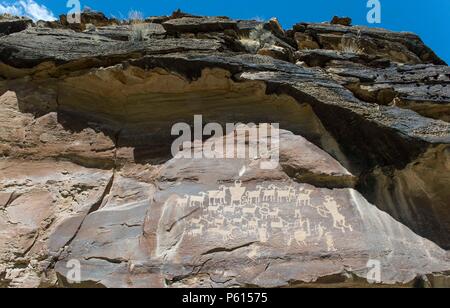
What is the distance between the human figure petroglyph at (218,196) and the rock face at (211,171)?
0.07 feet

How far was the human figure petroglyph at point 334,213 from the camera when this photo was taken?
6.20 meters

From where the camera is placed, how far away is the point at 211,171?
6852mm

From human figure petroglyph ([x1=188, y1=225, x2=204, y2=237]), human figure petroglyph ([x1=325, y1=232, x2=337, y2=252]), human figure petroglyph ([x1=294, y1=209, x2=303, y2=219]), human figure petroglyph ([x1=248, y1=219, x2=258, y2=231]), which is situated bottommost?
human figure petroglyph ([x1=325, y1=232, x2=337, y2=252])

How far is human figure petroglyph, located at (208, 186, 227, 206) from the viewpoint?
6516 millimetres

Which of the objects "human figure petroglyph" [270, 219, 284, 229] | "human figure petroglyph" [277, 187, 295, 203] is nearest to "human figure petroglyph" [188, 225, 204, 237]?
"human figure petroglyph" [270, 219, 284, 229]

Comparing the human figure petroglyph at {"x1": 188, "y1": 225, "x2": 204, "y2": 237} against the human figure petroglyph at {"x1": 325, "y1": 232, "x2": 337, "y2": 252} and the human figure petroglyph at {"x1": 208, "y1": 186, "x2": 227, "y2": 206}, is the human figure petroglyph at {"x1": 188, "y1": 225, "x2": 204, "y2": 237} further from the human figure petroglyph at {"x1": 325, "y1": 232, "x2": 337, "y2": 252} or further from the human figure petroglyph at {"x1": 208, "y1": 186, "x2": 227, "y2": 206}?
the human figure petroglyph at {"x1": 325, "y1": 232, "x2": 337, "y2": 252}

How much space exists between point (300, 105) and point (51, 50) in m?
3.72

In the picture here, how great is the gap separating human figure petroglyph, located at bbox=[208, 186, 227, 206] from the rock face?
0.07 feet

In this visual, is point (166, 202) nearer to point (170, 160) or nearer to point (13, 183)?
point (170, 160)

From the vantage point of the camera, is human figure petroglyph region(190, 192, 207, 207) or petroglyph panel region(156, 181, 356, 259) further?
human figure petroglyph region(190, 192, 207, 207)

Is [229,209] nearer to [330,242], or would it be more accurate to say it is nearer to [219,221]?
[219,221]

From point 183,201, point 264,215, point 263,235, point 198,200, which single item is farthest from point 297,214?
point 183,201
